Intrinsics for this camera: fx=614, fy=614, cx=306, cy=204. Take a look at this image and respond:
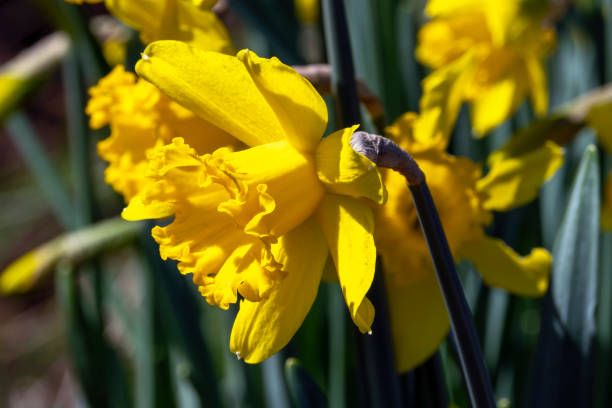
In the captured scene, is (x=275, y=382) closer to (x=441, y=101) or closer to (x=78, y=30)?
(x=441, y=101)

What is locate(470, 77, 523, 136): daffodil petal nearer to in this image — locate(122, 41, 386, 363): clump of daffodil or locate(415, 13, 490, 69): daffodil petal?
locate(415, 13, 490, 69): daffodil petal

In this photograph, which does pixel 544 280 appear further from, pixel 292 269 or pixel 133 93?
pixel 133 93

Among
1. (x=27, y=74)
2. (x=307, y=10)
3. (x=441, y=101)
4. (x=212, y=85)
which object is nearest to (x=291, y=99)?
(x=212, y=85)

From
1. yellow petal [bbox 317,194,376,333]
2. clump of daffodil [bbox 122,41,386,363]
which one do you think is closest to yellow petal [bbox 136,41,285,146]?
clump of daffodil [bbox 122,41,386,363]

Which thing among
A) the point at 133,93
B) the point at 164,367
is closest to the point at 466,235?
the point at 133,93

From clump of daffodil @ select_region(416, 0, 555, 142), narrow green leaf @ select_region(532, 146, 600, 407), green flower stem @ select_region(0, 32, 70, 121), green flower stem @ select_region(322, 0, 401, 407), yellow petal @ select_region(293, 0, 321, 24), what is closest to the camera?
green flower stem @ select_region(322, 0, 401, 407)

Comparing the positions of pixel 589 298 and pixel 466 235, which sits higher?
pixel 466 235
